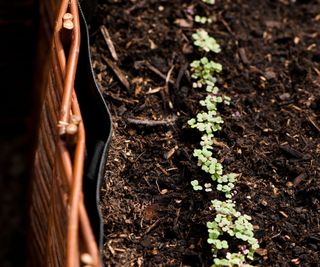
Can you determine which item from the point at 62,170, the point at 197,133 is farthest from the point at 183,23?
the point at 62,170

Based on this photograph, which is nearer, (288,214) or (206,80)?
(288,214)

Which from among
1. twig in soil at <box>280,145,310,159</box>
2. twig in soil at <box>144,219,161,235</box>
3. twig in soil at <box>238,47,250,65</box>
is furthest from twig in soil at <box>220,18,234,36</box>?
twig in soil at <box>144,219,161,235</box>

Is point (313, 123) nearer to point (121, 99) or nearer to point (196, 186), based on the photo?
point (196, 186)

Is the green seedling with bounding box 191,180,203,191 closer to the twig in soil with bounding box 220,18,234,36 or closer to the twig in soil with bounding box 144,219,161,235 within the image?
the twig in soil with bounding box 144,219,161,235

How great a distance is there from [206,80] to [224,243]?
31.0 inches

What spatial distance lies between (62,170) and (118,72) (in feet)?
2.92

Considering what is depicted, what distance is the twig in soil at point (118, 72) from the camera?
8.79 feet

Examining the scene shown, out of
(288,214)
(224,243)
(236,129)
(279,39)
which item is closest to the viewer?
(224,243)

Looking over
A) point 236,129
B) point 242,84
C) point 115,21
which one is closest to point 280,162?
point 236,129

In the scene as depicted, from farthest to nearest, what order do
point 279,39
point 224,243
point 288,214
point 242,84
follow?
point 279,39, point 242,84, point 288,214, point 224,243

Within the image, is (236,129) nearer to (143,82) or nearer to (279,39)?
(143,82)

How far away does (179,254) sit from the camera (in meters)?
2.22

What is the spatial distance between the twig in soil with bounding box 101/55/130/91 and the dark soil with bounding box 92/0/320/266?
15 mm

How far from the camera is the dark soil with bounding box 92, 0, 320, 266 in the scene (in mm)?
2268
